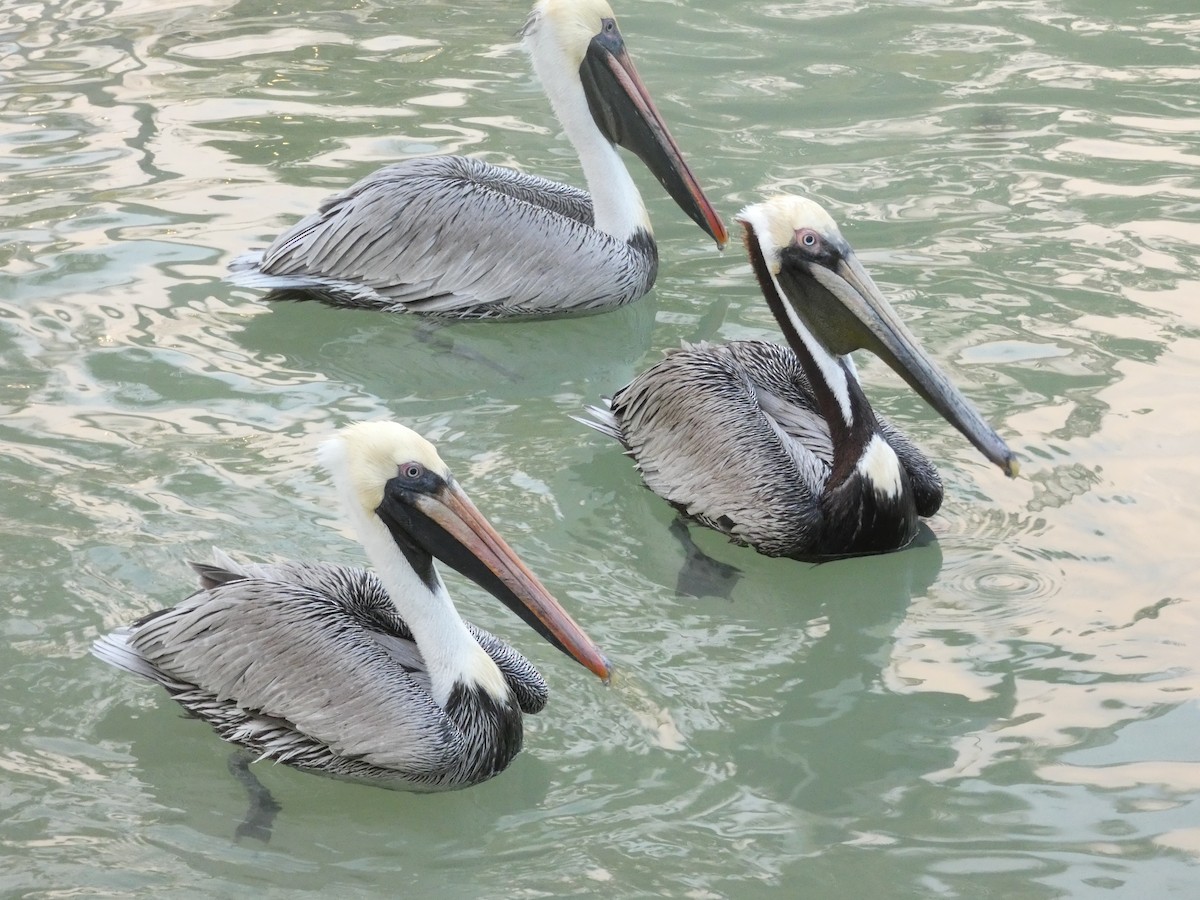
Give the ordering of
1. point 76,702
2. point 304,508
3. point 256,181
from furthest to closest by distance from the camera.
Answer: point 256,181
point 304,508
point 76,702

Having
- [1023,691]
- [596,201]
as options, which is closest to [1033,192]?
[596,201]

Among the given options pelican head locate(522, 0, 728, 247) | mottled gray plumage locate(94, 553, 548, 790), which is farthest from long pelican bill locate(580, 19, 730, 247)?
mottled gray plumage locate(94, 553, 548, 790)

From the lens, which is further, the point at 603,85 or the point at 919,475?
the point at 603,85

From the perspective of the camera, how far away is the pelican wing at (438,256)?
6.77 metres

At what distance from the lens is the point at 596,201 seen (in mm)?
7102

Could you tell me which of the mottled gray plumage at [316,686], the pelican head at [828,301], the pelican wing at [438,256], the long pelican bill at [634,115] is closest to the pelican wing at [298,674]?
the mottled gray plumage at [316,686]

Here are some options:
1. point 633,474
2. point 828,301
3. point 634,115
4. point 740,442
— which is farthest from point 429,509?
point 634,115

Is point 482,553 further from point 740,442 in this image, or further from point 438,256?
point 438,256

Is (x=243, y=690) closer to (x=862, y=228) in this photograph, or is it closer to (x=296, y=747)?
(x=296, y=747)

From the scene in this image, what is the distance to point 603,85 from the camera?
23.1ft

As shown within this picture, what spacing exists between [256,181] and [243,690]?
4.29 metres

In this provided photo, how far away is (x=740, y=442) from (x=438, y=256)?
6.54 ft

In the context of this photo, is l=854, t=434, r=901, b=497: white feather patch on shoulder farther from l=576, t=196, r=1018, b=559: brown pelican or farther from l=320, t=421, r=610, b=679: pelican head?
l=320, t=421, r=610, b=679: pelican head

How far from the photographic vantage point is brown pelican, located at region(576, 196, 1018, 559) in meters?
5.09
